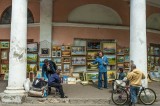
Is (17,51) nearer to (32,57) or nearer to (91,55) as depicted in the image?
(32,57)

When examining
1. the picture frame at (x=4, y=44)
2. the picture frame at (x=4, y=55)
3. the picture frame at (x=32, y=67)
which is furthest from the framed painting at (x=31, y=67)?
the picture frame at (x=4, y=44)

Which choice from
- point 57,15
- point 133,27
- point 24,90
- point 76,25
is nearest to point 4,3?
point 57,15

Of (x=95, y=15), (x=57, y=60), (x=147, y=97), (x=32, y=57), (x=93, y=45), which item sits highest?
(x=95, y=15)

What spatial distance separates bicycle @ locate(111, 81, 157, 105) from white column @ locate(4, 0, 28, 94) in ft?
12.5

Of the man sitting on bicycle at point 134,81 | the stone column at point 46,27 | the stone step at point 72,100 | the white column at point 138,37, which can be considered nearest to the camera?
the man sitting on bicycle at point 134,81

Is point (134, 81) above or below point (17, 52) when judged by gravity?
below

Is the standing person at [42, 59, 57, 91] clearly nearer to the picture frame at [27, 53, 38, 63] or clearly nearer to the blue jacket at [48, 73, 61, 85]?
the blue jacket at [48, 73, 61, 85]

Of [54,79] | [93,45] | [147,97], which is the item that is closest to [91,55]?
[93,45]

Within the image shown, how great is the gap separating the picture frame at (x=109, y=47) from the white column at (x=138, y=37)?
17.7ft

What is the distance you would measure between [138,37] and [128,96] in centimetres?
265

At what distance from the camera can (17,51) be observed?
12859 millimetres

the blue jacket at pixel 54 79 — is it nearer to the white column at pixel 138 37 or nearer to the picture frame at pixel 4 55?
the white column at pixel 138 37

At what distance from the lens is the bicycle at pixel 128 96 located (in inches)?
480

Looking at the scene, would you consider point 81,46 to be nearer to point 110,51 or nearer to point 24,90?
point 110,51
